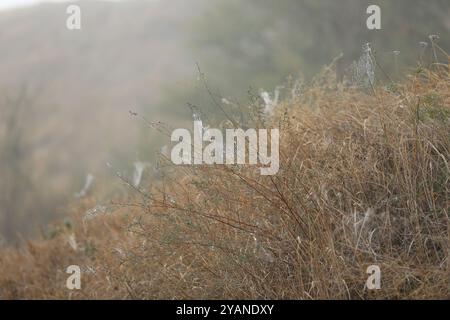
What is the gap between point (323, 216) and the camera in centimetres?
362

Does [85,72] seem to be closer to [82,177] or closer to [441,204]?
[82,177]

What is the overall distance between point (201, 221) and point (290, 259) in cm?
58

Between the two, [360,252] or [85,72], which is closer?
[360,252]

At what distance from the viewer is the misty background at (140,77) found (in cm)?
1349

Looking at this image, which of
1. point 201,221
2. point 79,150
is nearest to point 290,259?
point 201,221

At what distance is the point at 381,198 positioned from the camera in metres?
3.77
